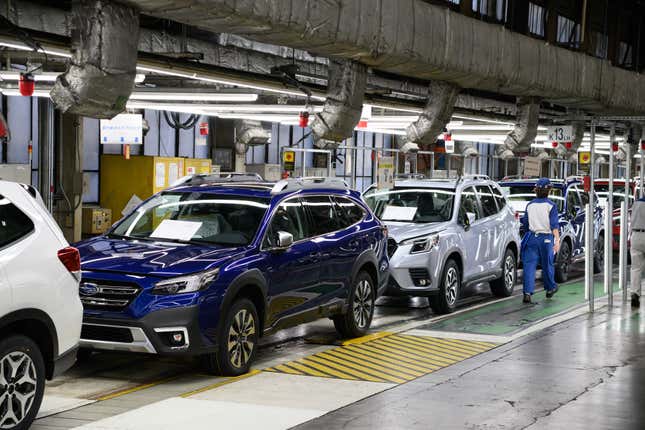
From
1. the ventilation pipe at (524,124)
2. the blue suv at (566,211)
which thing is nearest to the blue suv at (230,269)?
the ventilation pipe at (524,124)

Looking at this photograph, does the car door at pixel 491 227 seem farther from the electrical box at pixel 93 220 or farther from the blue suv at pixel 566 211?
the electrical box at pixel 93 220

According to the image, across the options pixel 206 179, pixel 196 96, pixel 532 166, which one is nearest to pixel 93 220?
pixel 196 96

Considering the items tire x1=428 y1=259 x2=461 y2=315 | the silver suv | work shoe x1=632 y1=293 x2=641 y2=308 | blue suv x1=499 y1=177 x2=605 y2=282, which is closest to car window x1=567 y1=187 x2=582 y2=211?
blue suv x1=499 y1=177 x2=605 y2=282

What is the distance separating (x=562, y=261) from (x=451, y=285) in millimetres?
5675

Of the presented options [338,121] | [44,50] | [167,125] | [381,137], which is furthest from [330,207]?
[381,137]

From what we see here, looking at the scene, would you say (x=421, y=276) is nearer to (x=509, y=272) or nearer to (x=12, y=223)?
(x=509, y=272)

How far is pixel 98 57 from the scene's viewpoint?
10.3 metres

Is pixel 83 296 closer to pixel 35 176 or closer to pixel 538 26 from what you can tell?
pixel 538 26

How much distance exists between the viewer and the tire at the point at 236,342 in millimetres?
9812

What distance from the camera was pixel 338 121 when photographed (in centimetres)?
1461

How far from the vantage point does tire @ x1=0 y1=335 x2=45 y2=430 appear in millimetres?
7055

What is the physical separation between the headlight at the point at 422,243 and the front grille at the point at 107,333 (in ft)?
20.7

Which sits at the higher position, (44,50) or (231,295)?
(44,50)

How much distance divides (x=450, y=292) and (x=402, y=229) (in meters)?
1.18
